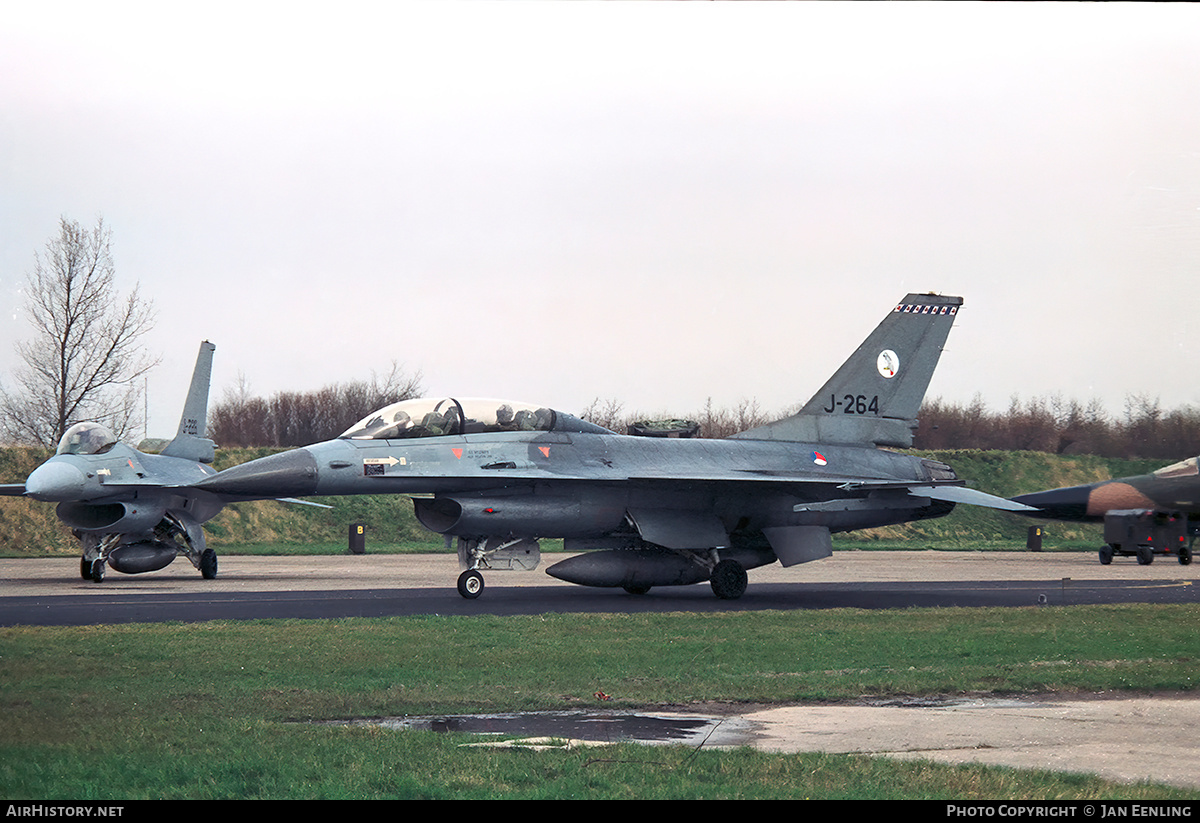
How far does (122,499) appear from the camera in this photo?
22.7 meters

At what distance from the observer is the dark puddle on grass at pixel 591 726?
25.3 ft

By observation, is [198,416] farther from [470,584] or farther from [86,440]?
[470,584]

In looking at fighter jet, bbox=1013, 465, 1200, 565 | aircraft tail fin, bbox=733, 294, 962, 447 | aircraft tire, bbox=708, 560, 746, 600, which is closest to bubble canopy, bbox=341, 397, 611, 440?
aircraft tire, bbox=708, 560, 746, 600

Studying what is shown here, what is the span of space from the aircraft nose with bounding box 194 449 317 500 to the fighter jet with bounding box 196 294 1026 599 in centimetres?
2

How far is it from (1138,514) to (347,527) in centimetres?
2594

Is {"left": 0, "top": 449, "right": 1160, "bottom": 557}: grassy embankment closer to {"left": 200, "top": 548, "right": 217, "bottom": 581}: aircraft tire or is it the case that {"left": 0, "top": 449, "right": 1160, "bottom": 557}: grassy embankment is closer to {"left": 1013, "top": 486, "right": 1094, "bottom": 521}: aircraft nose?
{"left": 1013, "top": 486, "right": 1094, "bottom": 521}: aircraft nose

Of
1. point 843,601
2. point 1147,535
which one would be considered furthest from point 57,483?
point 1147,535

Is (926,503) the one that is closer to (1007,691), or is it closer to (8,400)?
(1007,691)

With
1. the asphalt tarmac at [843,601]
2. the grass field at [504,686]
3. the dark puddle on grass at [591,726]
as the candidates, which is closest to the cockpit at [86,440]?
the asphalt tarmac at [843,601]

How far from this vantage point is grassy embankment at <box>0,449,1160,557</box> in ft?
→ 121

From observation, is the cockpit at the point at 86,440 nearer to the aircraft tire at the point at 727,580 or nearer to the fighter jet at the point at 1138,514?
the aircraft tire at the point at 727,580

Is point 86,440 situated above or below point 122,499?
above

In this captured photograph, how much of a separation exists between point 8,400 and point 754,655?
515 inches

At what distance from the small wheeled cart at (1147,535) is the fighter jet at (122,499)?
20661 millimetres
